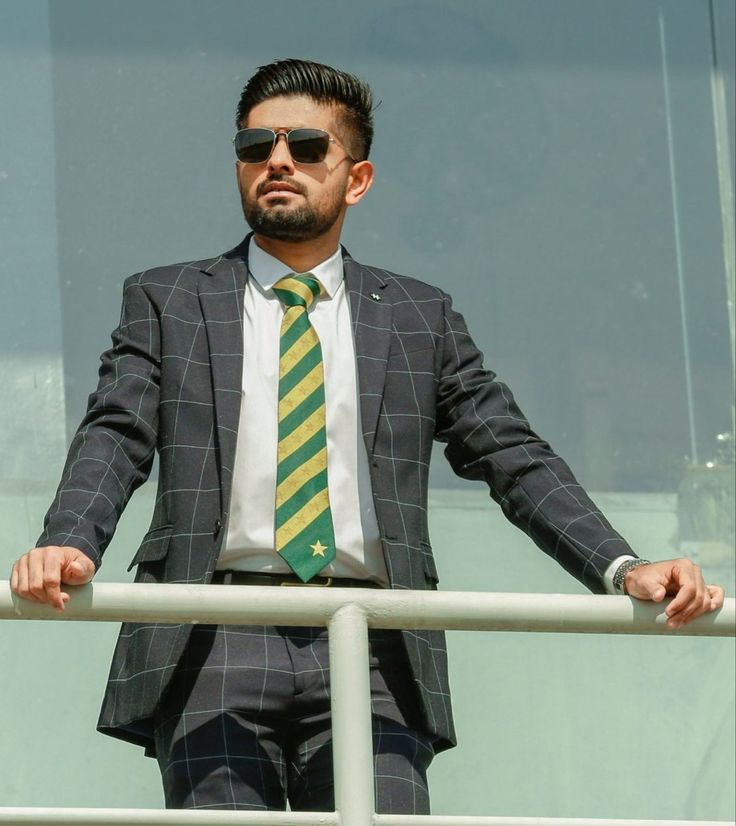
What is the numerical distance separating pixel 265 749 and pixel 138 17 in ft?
6.55

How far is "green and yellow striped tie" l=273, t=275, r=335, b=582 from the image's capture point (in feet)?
6.95

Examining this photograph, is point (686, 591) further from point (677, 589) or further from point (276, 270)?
point (276, 270)

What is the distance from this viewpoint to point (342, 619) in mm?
1878

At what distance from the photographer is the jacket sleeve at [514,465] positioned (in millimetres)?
2201

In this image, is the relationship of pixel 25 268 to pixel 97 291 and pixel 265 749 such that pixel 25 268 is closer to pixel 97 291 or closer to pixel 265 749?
pixel 97 291

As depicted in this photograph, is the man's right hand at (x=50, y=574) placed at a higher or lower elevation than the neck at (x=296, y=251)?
lower

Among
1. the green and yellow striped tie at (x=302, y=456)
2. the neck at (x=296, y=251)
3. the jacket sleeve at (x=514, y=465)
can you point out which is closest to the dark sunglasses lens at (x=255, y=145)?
the neck at (x=296, y=251)

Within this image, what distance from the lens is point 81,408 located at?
3463 mm

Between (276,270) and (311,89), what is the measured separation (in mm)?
281

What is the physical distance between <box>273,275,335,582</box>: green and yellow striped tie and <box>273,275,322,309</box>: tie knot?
12mm

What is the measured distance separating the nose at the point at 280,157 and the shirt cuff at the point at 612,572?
0.68 meters

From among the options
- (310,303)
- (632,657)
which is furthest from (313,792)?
(632,657)

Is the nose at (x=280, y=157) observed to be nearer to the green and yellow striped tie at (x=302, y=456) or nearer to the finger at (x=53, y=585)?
the green and yellow striped tie at (x=302, y=456)

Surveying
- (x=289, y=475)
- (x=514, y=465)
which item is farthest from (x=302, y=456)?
(x=514, y=465)
